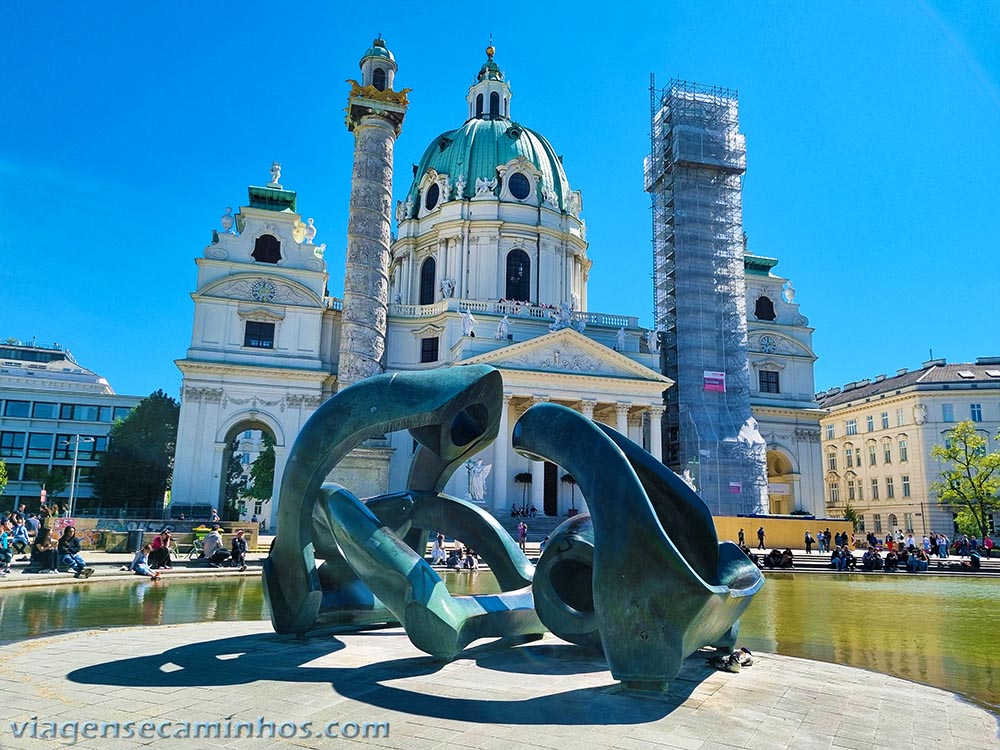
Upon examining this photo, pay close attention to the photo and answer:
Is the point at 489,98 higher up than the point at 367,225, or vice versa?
the point at 489,98

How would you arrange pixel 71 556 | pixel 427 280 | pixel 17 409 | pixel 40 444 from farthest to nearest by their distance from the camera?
1. pixel 17 409
2. pixel 40 444
3. pixel 427 280
4. pixel 71 556

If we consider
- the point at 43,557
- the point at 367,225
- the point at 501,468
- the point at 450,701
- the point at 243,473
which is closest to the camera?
the point at 450,701

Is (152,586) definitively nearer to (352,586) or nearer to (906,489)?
(352,586)

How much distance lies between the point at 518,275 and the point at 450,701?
50.7 metres

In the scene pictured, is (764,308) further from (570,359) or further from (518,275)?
(570,359)

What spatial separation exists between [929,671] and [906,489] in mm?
59554

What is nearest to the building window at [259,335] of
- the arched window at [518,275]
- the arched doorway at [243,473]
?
the arched doorway at [243,473]

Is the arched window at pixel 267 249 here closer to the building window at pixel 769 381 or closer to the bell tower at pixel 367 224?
the bell tower at pixel 367 224

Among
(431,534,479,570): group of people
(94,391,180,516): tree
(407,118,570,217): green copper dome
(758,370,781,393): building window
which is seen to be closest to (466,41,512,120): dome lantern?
(407,118,570,217): green copper dome

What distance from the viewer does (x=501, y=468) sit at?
44.3 m

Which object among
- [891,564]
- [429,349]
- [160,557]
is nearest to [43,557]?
[160,557]

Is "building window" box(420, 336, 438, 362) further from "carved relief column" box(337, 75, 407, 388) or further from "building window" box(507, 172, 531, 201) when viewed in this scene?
"building window" box(507, 172, 531, 201)

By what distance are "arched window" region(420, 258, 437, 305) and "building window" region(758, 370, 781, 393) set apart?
26.4 m

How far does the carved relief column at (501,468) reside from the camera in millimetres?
43531
